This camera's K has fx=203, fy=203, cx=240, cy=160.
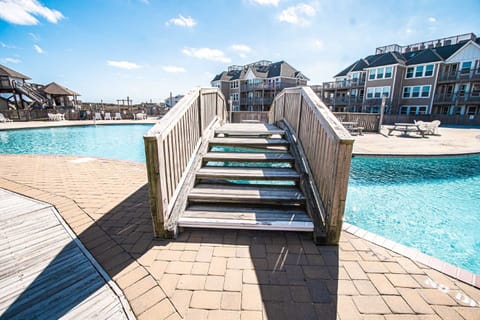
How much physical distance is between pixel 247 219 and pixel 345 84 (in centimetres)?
3547

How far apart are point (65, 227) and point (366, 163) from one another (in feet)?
25.5

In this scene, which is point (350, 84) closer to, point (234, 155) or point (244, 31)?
point (244, 31)

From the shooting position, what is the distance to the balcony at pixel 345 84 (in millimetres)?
29789

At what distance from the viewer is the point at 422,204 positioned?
428 centimetres

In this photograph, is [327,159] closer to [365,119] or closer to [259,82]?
[365,119]

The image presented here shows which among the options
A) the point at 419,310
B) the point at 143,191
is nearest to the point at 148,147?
the point at 143,191

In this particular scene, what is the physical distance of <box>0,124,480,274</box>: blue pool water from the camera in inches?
120

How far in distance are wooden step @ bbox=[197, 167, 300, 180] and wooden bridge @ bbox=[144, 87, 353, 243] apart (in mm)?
14

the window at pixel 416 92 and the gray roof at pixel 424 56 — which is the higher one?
the gray roof at pixel 424 56

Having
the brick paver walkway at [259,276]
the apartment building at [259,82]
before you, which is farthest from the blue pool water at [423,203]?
the apartment building at [259,82]

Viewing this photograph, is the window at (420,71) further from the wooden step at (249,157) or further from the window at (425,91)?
the wooden step at (249,157)

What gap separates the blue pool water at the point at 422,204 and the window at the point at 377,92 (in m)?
23.8

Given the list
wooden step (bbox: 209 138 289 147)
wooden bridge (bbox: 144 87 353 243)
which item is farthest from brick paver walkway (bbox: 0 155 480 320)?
wooden step (bbox: 209 138 289 147)

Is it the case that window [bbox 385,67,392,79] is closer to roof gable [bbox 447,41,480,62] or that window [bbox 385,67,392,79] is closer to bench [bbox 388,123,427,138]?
roof gable [bbox 447,41,480,62]
